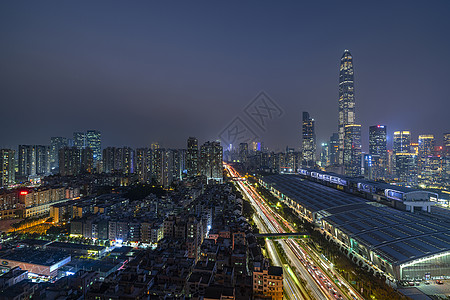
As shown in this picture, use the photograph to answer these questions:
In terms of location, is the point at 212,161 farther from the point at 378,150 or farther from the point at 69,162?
the point at 378,150

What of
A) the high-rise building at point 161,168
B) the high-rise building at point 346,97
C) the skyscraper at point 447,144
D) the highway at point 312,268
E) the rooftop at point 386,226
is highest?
the high-rise building at point 346,97

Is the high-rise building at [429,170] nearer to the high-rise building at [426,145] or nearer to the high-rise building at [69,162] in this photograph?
the high-rise building at [426,145]

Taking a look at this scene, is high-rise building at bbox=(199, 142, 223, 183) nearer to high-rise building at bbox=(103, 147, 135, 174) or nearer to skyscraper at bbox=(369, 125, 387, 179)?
high-rise building at bbox=(103, 147, 135, 174)

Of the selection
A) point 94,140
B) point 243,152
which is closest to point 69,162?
point 94,140

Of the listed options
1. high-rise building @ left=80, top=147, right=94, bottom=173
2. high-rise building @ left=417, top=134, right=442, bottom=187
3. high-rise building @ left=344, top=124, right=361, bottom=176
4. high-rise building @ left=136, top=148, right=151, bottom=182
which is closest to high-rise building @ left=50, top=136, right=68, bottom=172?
high-rise building @ left=80, top=147, right=94, bottom=173

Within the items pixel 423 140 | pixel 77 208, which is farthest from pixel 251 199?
pixel 423 140

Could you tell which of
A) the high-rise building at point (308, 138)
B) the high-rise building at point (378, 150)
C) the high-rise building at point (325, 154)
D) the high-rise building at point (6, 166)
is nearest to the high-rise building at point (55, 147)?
the high-rise building at point (6, 166)
